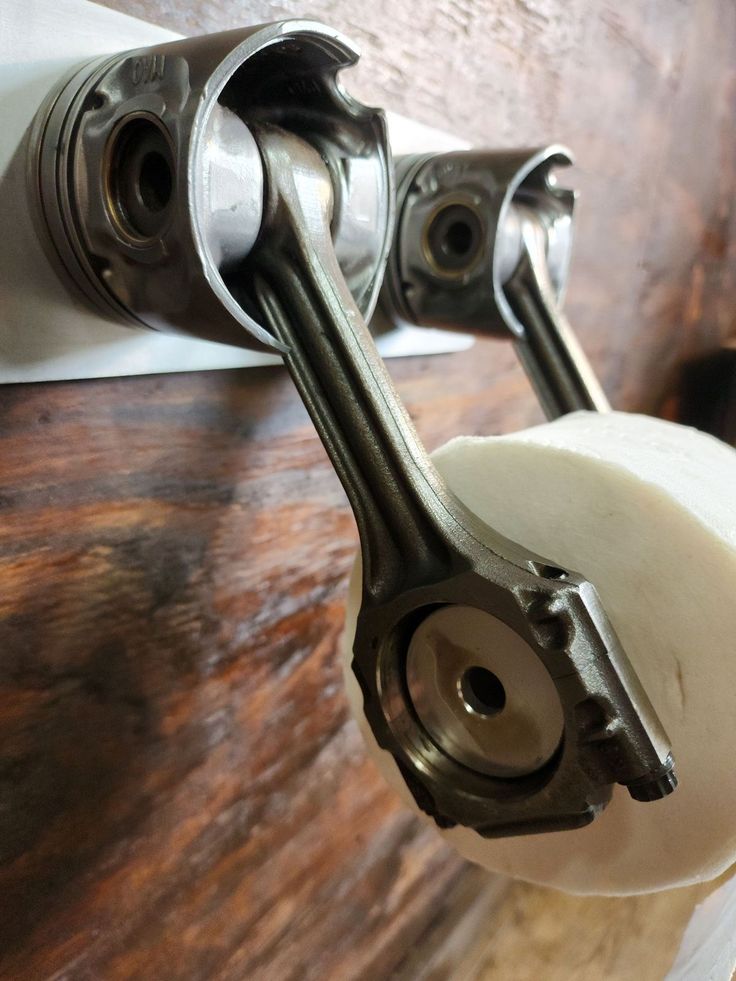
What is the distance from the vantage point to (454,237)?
1.30 ft

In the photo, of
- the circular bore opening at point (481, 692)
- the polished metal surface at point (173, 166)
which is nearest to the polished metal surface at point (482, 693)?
the circular bore opening at point (481, 692)

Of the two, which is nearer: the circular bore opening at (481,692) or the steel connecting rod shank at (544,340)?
the circular bore opening at (481,692)

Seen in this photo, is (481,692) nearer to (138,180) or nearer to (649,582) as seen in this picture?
(649,582)

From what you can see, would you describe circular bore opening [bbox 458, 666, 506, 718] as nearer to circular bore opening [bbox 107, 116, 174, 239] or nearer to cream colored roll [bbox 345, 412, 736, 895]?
cream colored roll [bbox 345, 412, 736, 895]

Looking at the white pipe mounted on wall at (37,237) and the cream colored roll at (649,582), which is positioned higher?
the white pipe mounted on wall at (37,237)

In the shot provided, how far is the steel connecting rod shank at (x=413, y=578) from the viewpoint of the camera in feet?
0.73

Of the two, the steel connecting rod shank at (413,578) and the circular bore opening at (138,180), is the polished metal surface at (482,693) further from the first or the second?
the circular bore opening at (138,180)

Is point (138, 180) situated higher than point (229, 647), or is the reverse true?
point (138, 180)

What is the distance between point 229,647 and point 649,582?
0.19m

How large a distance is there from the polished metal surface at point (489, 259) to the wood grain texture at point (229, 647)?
0.18 feet

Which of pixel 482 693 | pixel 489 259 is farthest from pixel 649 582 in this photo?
pixel 489 259

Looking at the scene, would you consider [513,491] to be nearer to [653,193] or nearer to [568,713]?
[568,713]

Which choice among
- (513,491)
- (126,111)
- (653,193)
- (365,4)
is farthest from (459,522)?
(653,193)

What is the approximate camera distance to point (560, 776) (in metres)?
0.24
